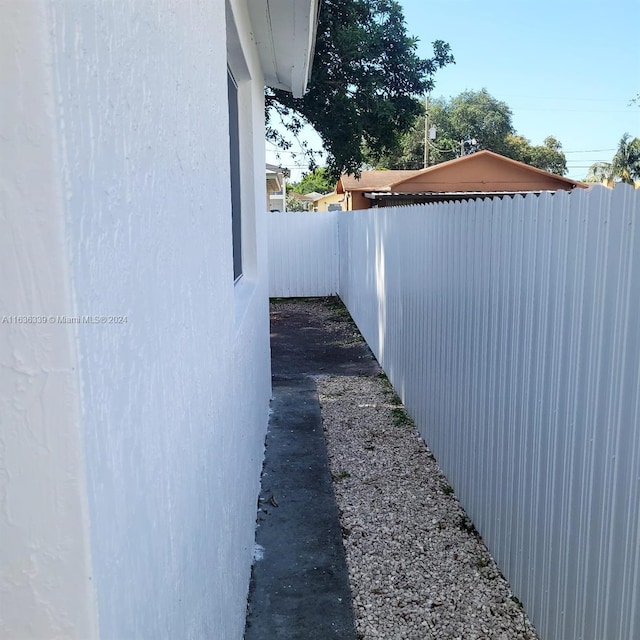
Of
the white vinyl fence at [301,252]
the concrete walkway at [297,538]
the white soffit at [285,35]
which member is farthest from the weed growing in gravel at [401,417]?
the white vinyl fence at [301,252]

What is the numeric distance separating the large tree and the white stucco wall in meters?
9.85

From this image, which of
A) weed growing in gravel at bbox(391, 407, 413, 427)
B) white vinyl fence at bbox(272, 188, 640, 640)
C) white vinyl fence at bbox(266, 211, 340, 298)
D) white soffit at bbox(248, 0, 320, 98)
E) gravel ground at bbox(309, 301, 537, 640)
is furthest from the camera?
white vinyl fence at bbox(266, 211, 340, 298)

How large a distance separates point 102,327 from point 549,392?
239cm

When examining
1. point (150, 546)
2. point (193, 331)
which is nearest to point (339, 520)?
point (193, 331)

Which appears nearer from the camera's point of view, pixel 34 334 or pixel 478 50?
pixel 34 334

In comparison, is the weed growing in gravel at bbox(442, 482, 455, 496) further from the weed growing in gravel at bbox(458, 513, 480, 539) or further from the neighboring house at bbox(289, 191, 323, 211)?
the neighboring house at bbox(289, 191, 323, 211)

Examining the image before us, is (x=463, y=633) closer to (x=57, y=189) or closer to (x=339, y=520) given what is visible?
(x=339, y=520)

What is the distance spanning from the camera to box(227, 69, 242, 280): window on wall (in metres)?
4.60

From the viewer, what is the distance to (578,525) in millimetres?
2600

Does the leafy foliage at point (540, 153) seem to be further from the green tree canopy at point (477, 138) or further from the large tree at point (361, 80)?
the large tree at point (361, 80)

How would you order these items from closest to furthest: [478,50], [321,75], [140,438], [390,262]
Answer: [140,438]
[390,262]
[321,75]
[478,50]

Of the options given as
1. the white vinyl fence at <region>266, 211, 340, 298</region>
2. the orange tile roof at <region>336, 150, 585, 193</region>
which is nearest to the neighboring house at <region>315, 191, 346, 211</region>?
the orange tile roof at <region>336, 150, 585, 193</region>

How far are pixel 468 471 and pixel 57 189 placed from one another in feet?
12.8

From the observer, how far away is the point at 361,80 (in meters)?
11.4
